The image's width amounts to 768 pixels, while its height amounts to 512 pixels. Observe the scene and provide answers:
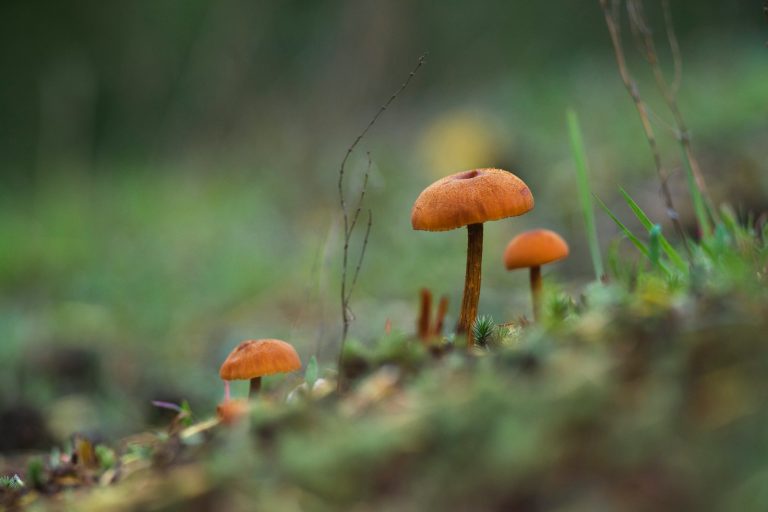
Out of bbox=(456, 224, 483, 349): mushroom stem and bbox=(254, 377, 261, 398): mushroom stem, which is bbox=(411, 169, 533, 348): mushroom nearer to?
bbox=(456, 224, 483, 349): mushroom stem

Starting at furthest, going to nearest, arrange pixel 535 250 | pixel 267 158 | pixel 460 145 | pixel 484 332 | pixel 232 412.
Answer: pixel 267 158
pixel 460 145
pixel 535 250
pixel 484 332
pixel 232 412

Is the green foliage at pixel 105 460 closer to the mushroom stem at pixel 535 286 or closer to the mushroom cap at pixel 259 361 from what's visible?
the mushroom cap at pixel 259 361

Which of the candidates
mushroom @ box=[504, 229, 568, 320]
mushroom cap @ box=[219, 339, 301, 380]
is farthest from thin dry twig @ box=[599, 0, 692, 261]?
mushroom cap @ box=[219, 339, 301, 380]

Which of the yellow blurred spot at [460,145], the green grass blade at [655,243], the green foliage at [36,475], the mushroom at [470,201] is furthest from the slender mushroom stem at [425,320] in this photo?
the yellow blurred spot at [460,145]

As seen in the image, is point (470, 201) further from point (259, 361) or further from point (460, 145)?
point (460, 145)

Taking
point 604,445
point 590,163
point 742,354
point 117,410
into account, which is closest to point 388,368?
point 604,445

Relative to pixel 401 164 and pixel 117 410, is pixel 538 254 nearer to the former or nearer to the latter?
pixel 117 410

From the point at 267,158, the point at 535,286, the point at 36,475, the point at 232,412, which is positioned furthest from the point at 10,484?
the point at 267,158
